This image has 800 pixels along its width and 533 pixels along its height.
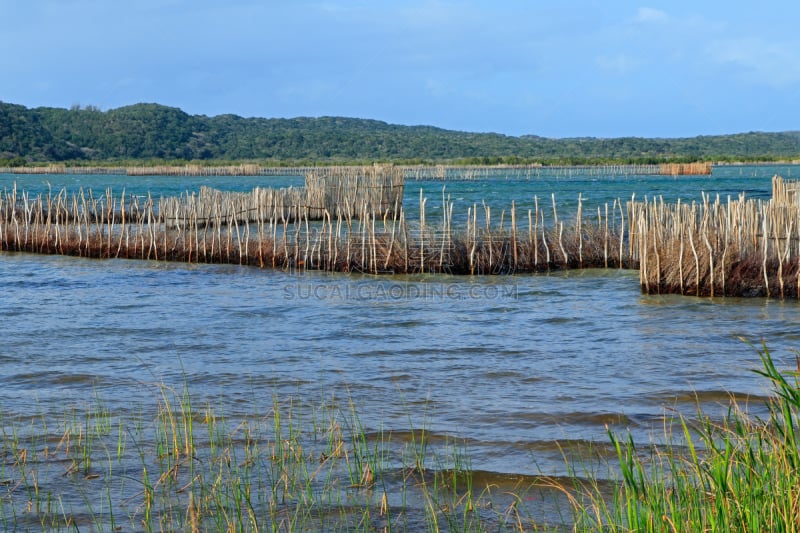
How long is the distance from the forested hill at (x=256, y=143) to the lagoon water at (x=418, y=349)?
8445 centimetres

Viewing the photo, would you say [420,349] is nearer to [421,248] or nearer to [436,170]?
[421,248]

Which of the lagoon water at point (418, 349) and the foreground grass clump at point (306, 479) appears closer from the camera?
the foreground grass clump at point (306, 479)

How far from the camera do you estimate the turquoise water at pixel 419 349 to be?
6.86 meters

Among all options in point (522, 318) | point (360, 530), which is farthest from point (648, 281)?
point (360, 530)

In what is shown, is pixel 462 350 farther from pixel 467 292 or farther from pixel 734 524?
pixel 734 524

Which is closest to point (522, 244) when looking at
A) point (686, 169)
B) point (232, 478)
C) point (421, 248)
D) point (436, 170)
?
point (421, 248)

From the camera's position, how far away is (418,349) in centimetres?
952

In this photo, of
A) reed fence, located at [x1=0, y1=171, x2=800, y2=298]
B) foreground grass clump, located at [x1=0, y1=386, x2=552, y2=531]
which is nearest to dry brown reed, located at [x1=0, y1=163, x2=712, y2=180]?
reed fence, located at [x1=0, y1=171, x2=800, y2=298]

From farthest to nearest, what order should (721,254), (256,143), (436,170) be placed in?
(256,143)
(436,170)
(721,254)

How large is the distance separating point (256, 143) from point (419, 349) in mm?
121765

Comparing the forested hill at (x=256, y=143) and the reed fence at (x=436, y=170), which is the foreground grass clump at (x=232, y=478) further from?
the forested hill at (x=256, y=143)

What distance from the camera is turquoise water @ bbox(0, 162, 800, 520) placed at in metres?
6.86

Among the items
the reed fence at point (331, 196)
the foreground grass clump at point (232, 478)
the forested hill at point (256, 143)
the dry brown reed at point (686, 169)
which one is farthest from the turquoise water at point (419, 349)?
the forested hill at point (256, 143)

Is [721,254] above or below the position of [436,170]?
below
